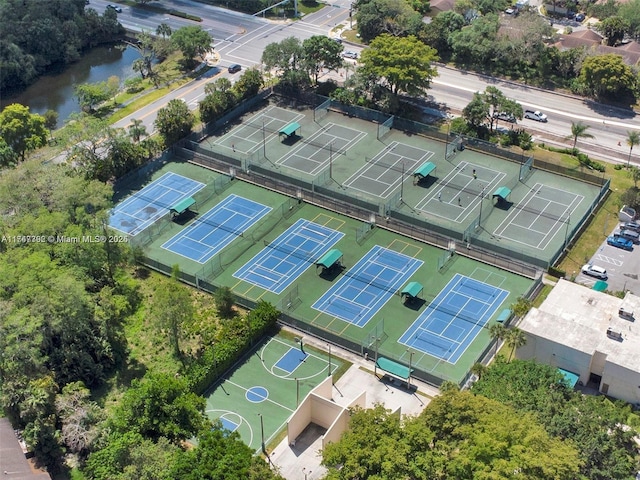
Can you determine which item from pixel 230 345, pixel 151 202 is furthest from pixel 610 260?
pixel 151 202

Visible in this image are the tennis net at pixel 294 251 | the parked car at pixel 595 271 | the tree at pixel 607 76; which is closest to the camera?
the parked car at pixel 595 271

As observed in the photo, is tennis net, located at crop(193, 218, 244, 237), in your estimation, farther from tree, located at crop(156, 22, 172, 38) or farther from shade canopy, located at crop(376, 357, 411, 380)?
tree, located at crop(156, 22, 172, 38)

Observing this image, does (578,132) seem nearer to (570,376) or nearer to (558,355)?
(558,355)

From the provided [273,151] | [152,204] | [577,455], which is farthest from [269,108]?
[577,455]

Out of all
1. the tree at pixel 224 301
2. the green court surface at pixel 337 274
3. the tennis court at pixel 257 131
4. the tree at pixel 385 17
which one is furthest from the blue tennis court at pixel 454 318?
the tree at pixel 385 17

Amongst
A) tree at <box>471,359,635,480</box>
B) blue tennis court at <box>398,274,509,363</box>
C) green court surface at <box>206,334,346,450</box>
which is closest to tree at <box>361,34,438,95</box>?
blue tennis court at <box>398,274,509,363</box>

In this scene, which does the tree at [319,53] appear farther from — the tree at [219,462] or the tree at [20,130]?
the tree at [219,462]

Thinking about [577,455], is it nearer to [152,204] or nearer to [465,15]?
[152,204]
